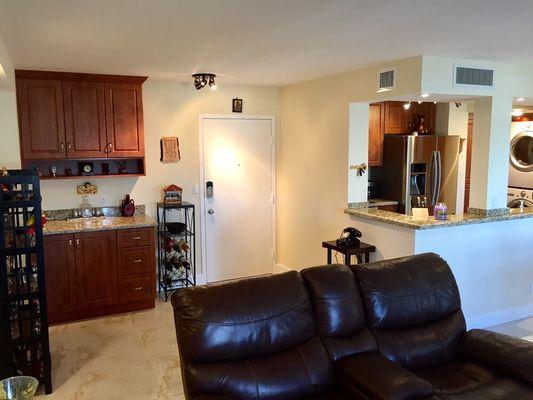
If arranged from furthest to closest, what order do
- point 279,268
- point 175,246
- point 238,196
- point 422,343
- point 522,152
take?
point 522,152 < point 279,268 < point 238,196 < point 175,246 < point 422,343

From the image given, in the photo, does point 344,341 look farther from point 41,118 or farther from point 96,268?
point 41,118

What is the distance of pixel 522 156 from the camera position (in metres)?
5.96

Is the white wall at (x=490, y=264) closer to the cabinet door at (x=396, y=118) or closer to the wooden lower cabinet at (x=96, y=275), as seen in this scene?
the cabinet door at (x=396, y=118)

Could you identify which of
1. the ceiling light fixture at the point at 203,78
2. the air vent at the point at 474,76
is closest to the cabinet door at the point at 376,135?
the air vent at the point at 474,76

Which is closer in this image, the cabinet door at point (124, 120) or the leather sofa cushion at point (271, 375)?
the leather sofa cushion at point (271, 375)

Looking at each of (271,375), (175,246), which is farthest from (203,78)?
(271,375)

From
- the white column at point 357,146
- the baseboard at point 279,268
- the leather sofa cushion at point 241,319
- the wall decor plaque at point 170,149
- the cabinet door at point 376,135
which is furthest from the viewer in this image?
the baseboard at point 279,268

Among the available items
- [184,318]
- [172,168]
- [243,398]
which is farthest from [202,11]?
[172,168]

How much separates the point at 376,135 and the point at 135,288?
3289 mm

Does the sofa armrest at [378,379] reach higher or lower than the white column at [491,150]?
lower

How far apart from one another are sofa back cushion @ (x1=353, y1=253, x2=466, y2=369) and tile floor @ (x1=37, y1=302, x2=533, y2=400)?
146 centimetres

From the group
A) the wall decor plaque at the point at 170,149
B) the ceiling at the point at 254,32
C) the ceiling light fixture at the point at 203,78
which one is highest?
the ceiling at the point at 254,32

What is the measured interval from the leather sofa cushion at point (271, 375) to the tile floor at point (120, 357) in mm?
1147

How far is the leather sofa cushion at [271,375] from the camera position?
201 centimetres
